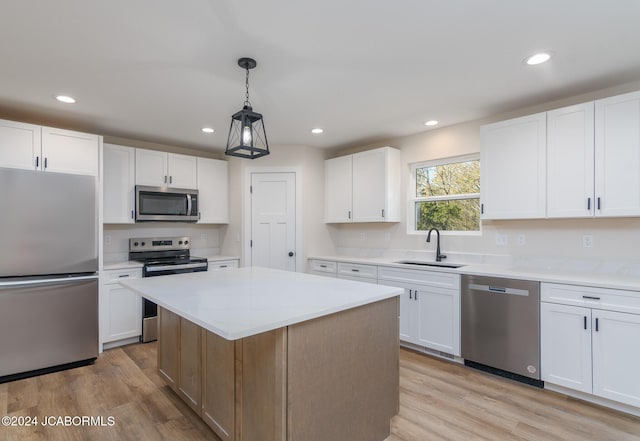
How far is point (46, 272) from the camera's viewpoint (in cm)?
293

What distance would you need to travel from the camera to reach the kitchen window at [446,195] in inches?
140

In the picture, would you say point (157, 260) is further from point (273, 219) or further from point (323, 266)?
point (323, 266)

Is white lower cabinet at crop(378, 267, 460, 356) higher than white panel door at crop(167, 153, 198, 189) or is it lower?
lower

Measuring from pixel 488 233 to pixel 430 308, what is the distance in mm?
980

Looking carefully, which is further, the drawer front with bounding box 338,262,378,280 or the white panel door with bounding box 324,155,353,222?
the white panel door with bounding box 324,155,353,222

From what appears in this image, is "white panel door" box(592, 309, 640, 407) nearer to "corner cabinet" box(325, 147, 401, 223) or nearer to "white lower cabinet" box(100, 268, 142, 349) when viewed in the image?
"corner cabinet" box(325, 147, 401, 223)

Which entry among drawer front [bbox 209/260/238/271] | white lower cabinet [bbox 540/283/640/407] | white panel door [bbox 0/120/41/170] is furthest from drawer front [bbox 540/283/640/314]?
white panel door [bbox 0/120/41/170]

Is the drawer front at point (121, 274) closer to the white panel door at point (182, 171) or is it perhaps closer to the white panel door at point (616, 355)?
the white panel door at point (182, 171)

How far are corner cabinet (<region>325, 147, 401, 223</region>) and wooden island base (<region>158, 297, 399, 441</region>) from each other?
2064mm

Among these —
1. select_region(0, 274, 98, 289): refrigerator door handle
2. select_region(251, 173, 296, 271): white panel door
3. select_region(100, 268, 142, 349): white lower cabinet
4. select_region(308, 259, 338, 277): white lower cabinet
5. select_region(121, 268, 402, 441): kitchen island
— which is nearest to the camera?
select_region(121, 268, 402, 441): kitchen island

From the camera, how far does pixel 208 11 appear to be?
1696 millimetres

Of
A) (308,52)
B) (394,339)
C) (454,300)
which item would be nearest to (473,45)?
(308,52)

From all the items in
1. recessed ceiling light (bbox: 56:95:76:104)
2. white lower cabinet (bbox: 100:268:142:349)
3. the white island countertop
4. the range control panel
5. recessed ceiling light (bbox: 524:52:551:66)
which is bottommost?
white lower cabinet (bbox: 100:268:142:349)

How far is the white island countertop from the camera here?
1.42 m
